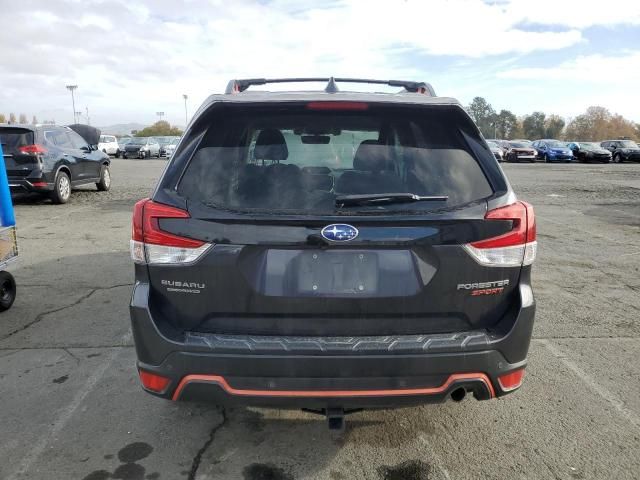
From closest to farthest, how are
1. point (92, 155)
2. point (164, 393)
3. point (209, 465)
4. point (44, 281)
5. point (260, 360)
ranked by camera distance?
point (260, 360)
point (164, 393)
point (209, 465)
point (44, 281)
point (92, 155)

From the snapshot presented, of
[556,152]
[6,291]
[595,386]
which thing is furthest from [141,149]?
[595,386]

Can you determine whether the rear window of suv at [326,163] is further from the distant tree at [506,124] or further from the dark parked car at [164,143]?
the distant tree at [506,124]

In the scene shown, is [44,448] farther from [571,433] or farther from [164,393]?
[571,433]

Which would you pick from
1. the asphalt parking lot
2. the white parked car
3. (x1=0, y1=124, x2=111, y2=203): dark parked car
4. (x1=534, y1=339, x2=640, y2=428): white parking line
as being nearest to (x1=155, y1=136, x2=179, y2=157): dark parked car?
the white parked car

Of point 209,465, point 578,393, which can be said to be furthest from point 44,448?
point 578,393

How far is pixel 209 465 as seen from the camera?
274 cm

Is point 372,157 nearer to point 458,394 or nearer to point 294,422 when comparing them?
point 458,394

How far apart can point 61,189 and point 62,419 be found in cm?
1055

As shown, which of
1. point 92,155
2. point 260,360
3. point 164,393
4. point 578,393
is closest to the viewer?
point 260,360

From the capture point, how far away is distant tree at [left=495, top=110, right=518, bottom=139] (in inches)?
4377

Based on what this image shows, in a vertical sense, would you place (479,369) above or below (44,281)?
above

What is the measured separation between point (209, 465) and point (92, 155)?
1323 cm

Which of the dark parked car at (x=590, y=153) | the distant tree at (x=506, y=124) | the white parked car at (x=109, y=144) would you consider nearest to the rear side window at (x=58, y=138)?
the white parked car at (x=109, y=144)

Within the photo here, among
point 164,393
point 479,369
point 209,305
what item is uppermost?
point 209,305
